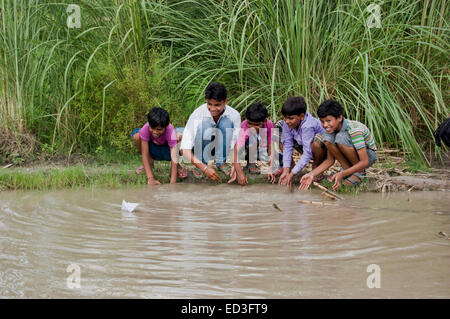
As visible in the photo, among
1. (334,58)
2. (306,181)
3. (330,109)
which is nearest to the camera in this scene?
(330,109)

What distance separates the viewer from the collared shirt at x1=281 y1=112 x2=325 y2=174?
4621 millimetres

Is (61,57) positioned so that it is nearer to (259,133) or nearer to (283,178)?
(259,133)

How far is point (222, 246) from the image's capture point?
9.28 feet

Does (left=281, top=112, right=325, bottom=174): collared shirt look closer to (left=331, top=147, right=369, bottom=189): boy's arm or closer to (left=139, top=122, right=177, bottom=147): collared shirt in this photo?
(left=331, top=147, right=369, bottom=189): boy's arm

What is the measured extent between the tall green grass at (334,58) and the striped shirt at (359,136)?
0.50 m

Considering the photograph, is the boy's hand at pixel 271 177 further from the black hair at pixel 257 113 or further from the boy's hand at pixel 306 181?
the black hair at pixel 257 113

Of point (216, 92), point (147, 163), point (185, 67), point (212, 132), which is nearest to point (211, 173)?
point (212, 132)

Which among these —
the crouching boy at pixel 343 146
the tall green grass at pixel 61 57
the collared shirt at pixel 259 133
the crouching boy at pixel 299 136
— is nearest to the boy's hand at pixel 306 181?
the crouching boy at pixel 343 146

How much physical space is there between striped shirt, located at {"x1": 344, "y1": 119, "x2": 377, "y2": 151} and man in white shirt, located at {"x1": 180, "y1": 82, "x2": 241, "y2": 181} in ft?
3.37

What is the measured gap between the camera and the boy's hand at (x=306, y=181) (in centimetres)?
449

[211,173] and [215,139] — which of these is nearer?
[211,173]

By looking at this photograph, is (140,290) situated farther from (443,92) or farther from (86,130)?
(443,92)

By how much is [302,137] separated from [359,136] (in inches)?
20.5

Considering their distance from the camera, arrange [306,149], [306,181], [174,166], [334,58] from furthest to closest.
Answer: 1. [334,58]
2. [174,166]
3. [306,149]
4. [306,181]
